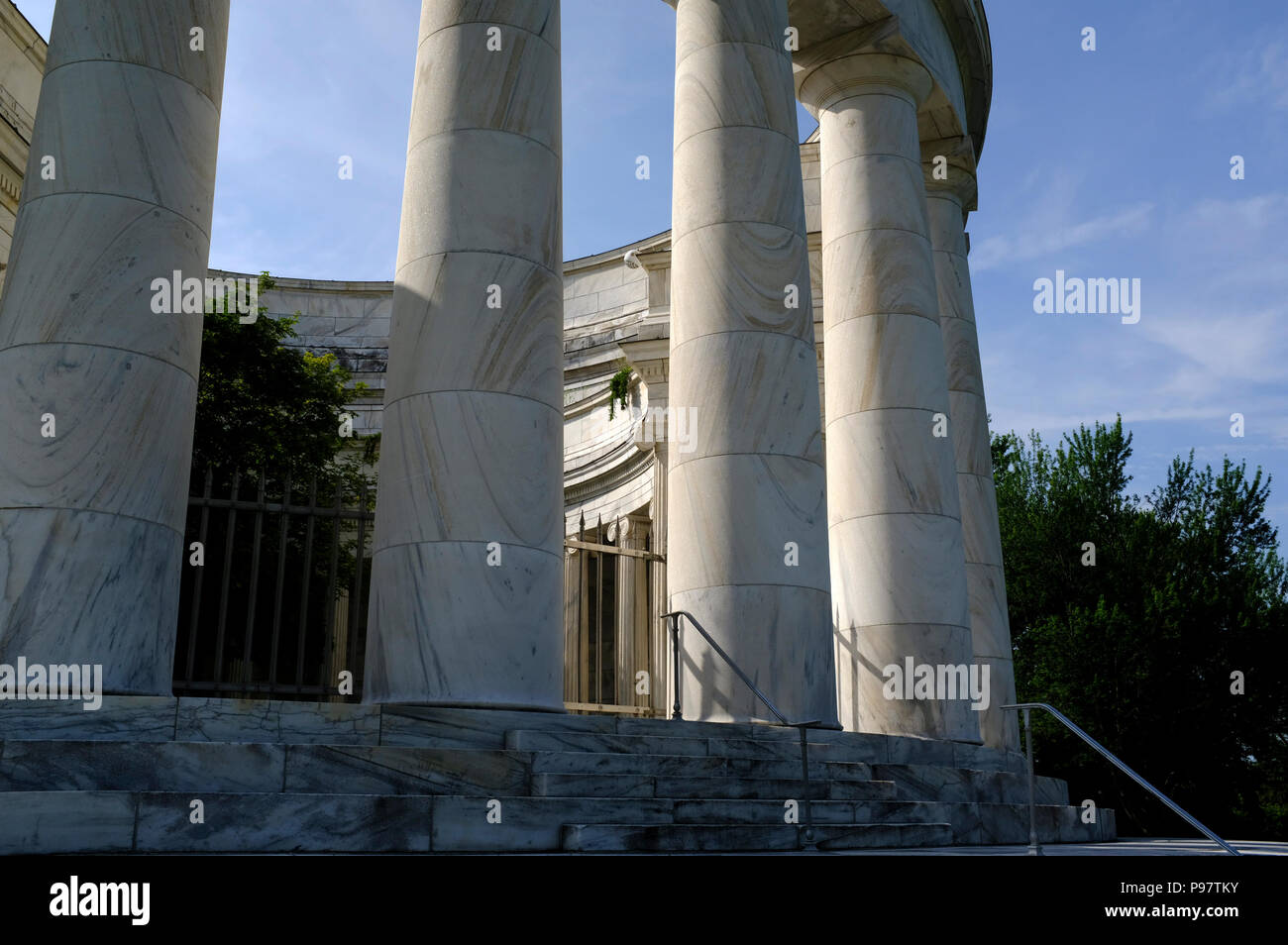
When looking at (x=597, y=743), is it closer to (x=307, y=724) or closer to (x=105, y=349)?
(x=307, y=724)

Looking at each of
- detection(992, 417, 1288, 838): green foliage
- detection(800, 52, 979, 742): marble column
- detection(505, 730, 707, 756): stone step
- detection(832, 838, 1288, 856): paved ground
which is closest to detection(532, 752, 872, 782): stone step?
detection(505, 730, 707, 756): stone step

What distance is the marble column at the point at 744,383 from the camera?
137ft

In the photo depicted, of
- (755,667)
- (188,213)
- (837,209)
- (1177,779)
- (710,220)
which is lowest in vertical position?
(1177,779)

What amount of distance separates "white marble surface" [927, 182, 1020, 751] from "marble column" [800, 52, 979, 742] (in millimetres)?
8666

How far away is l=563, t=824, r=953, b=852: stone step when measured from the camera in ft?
84.4

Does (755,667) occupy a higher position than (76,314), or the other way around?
(76,314)

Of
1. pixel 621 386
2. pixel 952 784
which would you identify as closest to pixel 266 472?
pixel 621 386

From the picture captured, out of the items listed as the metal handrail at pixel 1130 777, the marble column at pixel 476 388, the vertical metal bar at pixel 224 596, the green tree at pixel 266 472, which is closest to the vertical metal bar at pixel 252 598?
the vertical metal bar at pixel 224 596

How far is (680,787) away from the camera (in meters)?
30.5
